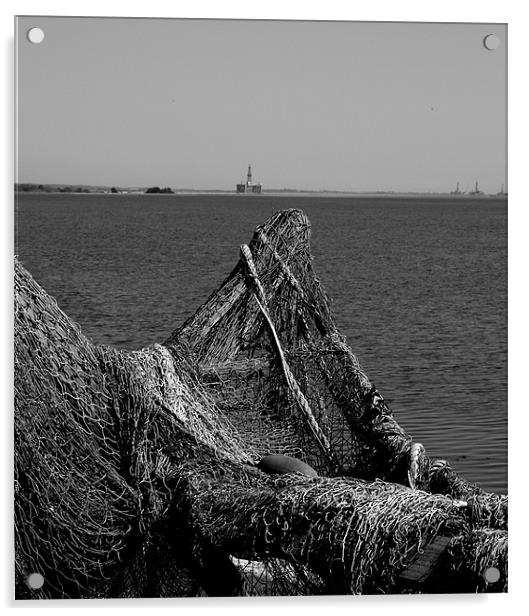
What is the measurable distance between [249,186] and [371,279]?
5.62m

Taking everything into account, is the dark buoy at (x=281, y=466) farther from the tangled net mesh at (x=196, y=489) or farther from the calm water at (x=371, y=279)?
the calm water at (x=371, y=279)

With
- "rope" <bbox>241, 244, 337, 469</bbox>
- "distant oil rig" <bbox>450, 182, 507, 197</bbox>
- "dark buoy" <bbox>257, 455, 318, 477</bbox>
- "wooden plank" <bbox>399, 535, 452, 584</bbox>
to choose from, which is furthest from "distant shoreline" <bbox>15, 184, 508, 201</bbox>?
"wooden plank" <bbox>399, 535, 452, 584</bbox>

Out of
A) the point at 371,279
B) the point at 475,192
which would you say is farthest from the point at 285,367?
the point at 371,279

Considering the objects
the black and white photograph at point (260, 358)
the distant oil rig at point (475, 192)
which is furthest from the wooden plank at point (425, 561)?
the distant oil rig at point (475, 192)

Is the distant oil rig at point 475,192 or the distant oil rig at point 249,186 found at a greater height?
the distant oil rig at point 249,186

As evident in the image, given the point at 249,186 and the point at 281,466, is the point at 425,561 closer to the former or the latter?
the point at 281,466

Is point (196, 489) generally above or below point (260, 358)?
below

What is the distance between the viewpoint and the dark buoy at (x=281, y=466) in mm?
6461

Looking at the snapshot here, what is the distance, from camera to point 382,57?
6.81 meters

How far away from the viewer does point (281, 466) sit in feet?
21.4

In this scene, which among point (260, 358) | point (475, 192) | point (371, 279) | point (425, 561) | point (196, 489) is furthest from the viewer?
point (371, 279)

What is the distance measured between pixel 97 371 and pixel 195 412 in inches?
24.6
